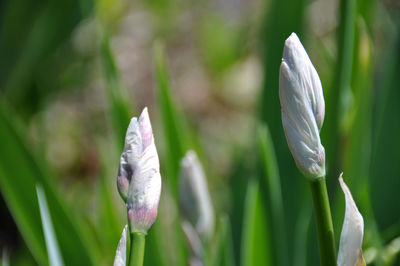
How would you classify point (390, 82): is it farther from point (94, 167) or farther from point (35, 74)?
point (94, 167)

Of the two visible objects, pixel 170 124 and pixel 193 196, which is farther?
pixel 170 124

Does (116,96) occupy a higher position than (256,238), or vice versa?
(116,96)

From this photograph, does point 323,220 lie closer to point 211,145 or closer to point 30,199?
point 30,199

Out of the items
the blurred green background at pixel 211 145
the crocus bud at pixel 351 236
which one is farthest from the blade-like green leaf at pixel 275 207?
the crocus bud at pixel 351 236

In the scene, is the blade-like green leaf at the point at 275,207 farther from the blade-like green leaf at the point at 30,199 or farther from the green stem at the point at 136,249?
the green stem at the point at 136,249

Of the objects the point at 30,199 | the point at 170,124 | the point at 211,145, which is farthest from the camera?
the point at 211,145

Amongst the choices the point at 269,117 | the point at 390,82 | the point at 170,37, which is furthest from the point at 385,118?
the point at 170,37

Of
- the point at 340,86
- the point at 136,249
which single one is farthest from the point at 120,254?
the point at 340,86
